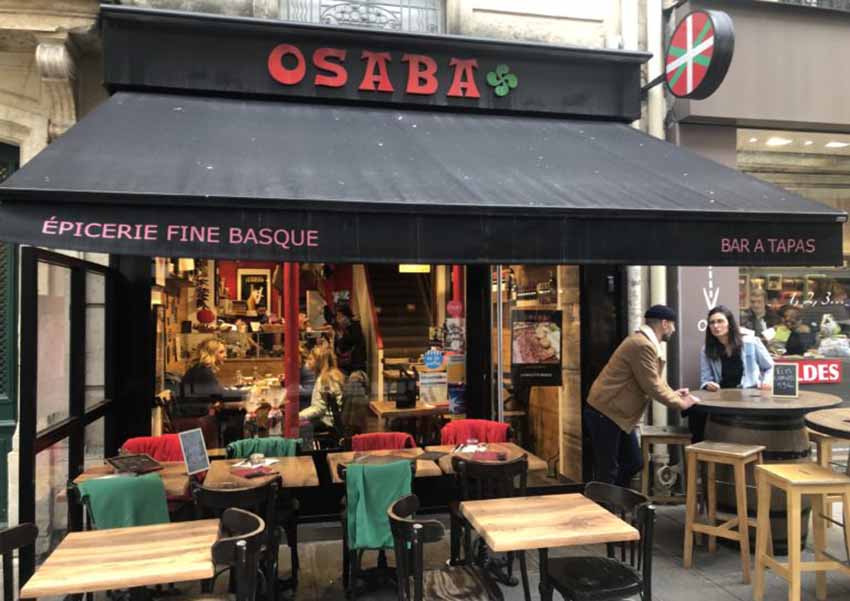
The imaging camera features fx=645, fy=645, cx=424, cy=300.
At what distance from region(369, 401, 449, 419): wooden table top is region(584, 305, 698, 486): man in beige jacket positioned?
5.45 feet

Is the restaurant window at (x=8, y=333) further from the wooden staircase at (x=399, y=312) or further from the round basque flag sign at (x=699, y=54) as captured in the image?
the round basque flag sign at (x=699, y=54)

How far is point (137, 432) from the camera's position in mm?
5418

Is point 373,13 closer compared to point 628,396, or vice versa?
point 628,396

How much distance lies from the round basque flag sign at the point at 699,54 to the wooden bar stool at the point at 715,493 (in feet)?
9.91

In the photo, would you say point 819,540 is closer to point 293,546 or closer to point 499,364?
point 499,364

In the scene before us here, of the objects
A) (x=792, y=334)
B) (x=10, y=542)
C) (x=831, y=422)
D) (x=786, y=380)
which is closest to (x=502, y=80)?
(x=786, y=380)

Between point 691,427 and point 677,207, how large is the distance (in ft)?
8.04

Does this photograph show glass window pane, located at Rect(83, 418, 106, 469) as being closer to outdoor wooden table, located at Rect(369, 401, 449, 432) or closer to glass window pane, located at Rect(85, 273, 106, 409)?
glass window pane, located at Rect(85, 273, 106, 409)

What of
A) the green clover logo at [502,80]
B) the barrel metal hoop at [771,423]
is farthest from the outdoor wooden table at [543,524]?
the green clover logo at [502,80]

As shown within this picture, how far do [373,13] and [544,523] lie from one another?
15.2ft

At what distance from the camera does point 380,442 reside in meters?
5.41

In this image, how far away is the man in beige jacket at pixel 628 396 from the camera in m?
5.05

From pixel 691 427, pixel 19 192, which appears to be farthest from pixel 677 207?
pixel 19 192

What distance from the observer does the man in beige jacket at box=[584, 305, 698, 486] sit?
5.05m
